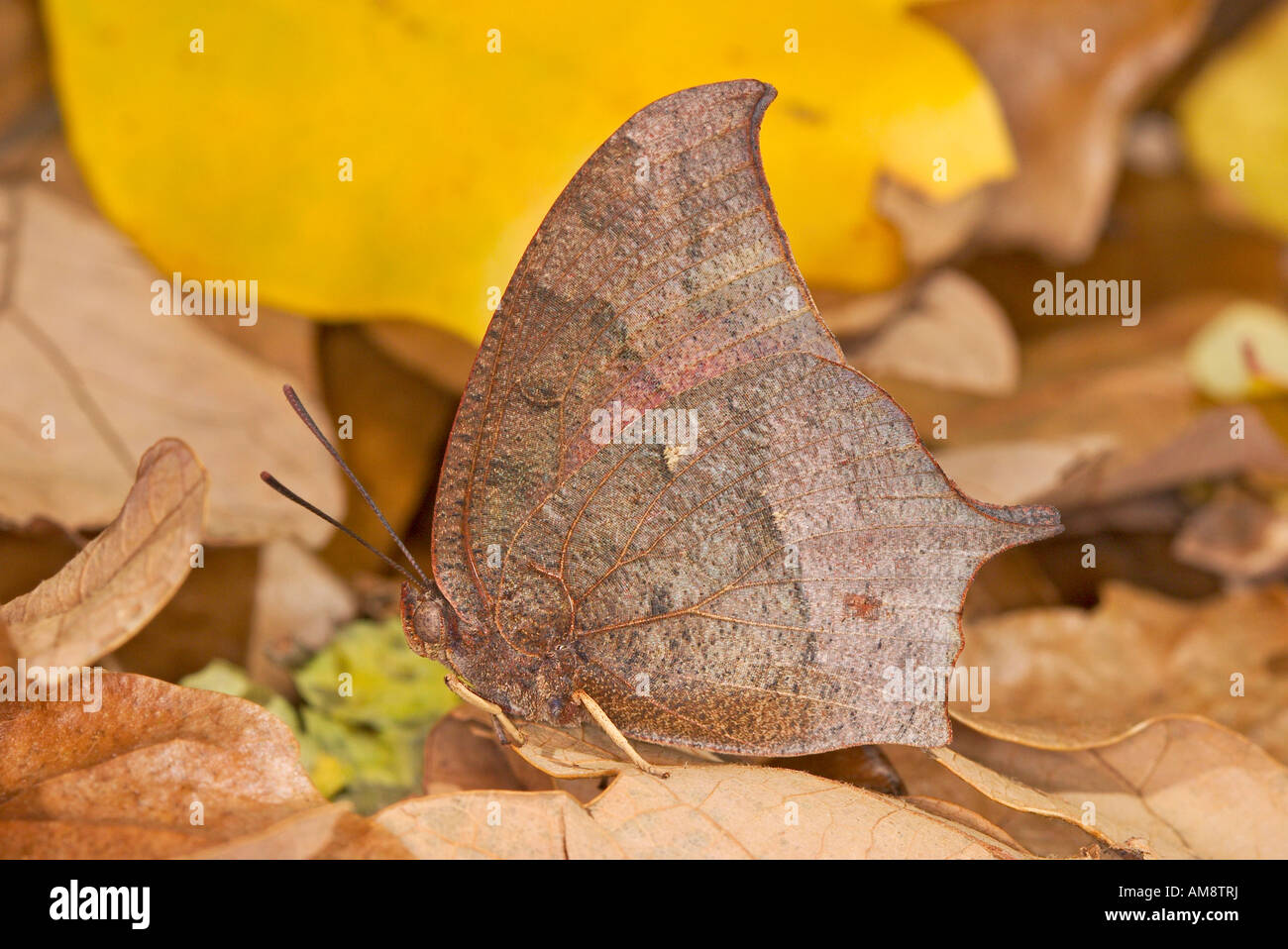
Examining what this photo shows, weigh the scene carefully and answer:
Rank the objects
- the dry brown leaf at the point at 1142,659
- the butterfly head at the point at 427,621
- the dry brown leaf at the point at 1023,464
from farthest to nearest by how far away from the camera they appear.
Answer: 1. the dry brown leaf at the point at 1023,464
2. the dry brown leaf at the point at 1142,659
3. the butterfly head at the point at 427,621

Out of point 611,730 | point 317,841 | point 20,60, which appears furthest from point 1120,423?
point 20,60

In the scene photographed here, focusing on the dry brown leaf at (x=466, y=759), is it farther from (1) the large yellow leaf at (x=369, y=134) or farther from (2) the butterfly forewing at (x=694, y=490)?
(1) the large yellow leaf at (x=369, y=134)

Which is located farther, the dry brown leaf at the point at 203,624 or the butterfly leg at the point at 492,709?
the dry brown leaf at the point at 203,624

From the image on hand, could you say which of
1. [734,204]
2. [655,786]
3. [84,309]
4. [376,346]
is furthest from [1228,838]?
[84,309]

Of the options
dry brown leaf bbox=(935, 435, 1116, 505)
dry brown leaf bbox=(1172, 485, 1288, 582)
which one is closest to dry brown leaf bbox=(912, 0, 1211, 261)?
dry brown leaf bbox=(935, 435, 1116, 505)

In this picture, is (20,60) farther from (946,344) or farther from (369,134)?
(946,344)

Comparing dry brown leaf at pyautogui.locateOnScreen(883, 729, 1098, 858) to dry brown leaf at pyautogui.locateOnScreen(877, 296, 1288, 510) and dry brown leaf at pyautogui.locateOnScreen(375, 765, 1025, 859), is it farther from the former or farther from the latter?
dry brown leaf at pyautogui.locateOnScreen(877, 296, 1288, 510)

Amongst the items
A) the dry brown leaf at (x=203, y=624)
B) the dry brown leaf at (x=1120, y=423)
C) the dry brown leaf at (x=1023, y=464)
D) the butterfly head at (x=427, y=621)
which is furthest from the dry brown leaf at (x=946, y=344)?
the dry brown leaf at (x=203, y=624)
